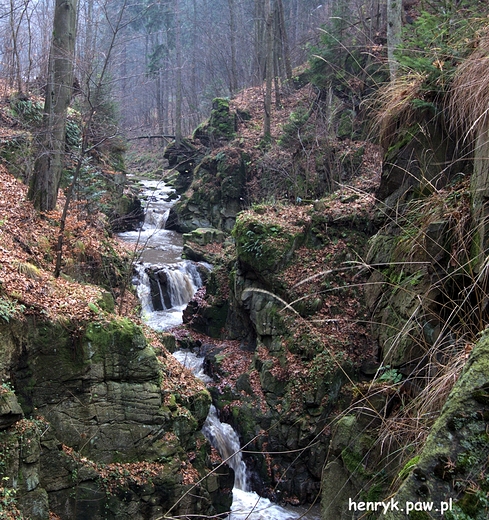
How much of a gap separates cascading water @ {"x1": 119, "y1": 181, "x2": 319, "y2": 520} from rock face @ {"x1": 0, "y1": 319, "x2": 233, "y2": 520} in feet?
3.71

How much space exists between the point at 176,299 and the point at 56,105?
23.4ft

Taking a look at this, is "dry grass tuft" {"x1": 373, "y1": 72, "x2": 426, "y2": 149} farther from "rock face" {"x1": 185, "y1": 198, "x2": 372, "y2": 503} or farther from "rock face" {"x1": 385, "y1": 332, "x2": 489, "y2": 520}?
"rock face" {"x1": 385, "y1": 332, "x2": 489, "y2": 520}

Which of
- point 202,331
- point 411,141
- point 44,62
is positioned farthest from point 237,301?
point 44,62

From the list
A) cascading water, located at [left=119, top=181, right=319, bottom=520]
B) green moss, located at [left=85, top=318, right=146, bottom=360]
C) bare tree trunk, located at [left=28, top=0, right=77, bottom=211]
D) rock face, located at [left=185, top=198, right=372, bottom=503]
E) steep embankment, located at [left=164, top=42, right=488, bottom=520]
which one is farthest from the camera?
bare tree trunk, located at [left=28, top=0, right=77, bottom=211]

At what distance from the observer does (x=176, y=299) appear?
14914mm

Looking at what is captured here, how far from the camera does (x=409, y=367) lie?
13.7 feet

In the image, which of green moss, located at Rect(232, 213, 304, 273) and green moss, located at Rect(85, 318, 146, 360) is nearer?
green moss, located at Rect(85, 318, 146, 360)

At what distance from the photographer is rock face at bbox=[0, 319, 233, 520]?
568 centimetres

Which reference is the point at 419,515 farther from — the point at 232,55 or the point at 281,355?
the point at 232,55

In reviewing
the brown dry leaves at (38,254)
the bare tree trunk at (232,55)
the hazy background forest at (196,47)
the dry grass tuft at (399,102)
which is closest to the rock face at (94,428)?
the brown dry leaves at (38,254)

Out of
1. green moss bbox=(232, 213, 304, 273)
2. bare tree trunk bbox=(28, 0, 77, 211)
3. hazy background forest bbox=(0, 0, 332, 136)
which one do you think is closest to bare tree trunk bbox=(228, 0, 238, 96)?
hazy background forest bbox=(0, 0, 332, 136)

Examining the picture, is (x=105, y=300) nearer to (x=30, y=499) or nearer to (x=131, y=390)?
(x=131, y=390)

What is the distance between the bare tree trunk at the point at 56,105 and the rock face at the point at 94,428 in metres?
4.32

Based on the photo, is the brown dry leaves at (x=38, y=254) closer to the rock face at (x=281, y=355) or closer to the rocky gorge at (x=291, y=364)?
the rocky gorge at (x=291, y=364)
